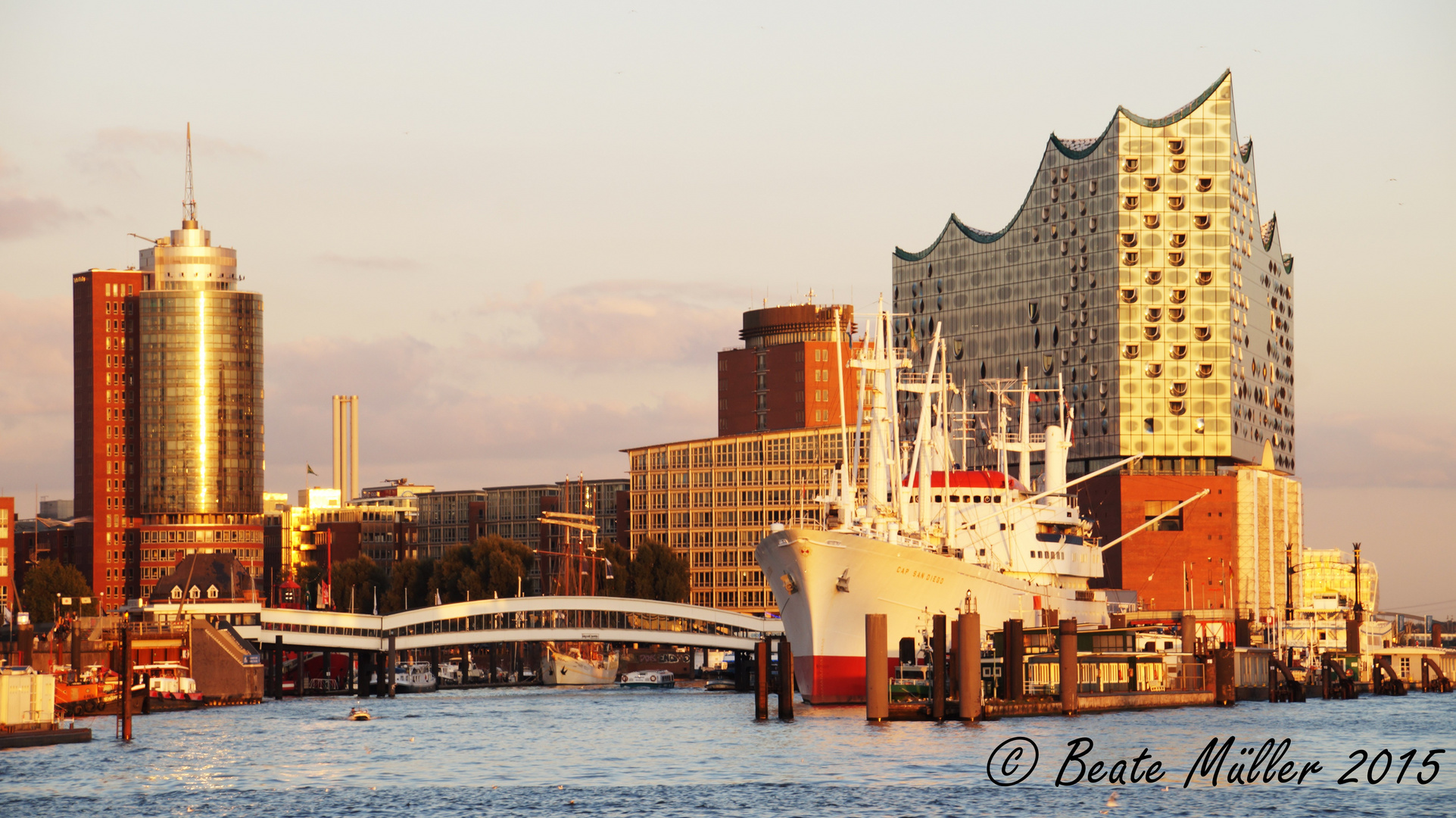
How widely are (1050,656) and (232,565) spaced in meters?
95.4

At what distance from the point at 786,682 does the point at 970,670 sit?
10.7 metres

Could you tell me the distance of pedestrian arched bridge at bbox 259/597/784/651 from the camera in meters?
161

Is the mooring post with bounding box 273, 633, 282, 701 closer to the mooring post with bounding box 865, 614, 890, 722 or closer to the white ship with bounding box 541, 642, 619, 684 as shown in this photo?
the white ship with bounding box 541, 642, 619, 684

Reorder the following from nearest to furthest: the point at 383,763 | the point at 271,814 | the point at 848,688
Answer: the point at 271,814 < the point at 383,763 < the point at 848,688

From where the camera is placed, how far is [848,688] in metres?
110

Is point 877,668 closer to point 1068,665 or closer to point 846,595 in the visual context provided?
point 1068,665

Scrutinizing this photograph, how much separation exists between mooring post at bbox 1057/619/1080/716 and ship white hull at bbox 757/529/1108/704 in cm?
1002

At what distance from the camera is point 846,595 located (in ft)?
357

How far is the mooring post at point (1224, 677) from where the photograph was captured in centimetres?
11431

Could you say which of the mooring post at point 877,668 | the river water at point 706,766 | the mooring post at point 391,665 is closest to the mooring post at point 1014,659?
the river water at point 706,766

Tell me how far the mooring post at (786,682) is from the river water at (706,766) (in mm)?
1221

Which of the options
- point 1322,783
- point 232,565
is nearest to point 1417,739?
point 1322,783

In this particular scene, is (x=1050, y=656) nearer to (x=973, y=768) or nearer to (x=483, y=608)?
(x=973, y=768)

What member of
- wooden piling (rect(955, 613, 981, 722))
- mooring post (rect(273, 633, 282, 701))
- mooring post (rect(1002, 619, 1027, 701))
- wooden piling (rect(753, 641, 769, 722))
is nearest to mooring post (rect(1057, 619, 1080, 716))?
mooring post (rect(1002, 619, 1027, 701))
